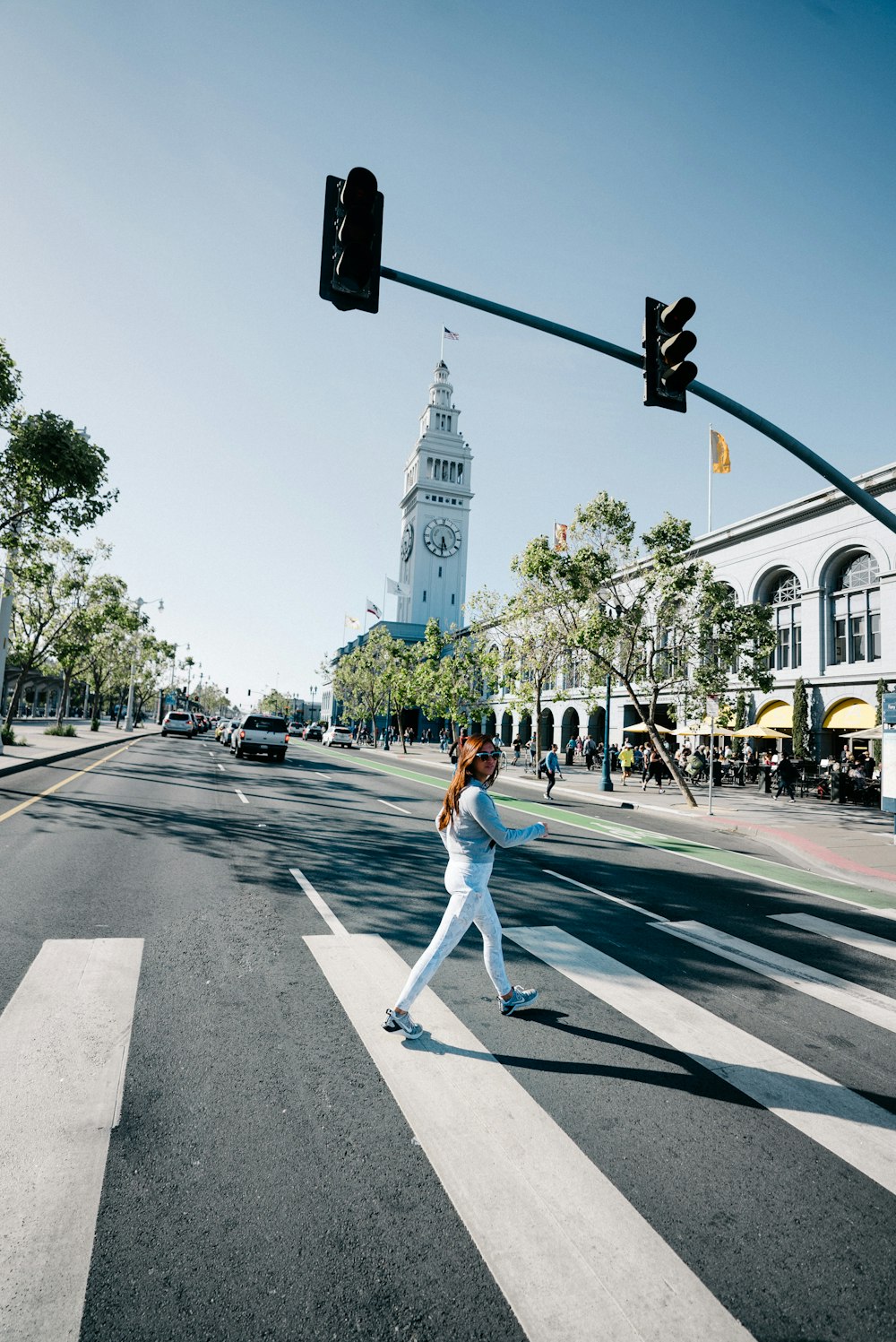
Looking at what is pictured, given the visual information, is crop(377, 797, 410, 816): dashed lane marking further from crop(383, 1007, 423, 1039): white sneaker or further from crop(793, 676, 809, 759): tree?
crop(793, 676, 809, 759): tree

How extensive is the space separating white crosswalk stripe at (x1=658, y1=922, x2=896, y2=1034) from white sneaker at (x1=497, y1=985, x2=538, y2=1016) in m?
2.24

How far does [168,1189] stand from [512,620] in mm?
31698

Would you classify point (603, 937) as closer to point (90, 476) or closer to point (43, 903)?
point (43, 903)

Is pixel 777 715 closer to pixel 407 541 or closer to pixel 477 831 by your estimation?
pixel 477 831

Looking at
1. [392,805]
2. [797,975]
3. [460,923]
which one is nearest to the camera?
[460,923]

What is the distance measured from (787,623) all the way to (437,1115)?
36340 millimetres

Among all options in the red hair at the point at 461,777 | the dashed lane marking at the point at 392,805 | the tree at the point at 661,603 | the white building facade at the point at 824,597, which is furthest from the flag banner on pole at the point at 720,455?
the red hair at the point at 461,777

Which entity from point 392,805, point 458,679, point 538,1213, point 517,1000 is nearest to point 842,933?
point 517,1000

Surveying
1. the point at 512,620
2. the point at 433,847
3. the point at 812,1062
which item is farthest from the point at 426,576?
the point at 812,1062

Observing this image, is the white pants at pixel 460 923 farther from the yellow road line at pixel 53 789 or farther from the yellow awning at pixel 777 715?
the yellow awning at pixel 777 715

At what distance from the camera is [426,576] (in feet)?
344

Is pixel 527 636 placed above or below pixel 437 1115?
above

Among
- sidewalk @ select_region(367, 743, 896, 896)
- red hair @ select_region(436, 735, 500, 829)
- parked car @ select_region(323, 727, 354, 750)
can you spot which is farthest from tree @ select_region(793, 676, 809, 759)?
parked car @ select_region(323, 727, 354, 750)

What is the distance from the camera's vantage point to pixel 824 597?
108 ft
